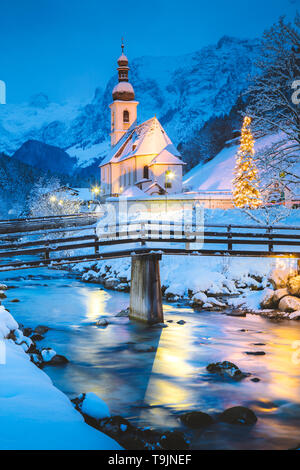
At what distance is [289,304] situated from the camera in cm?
1864

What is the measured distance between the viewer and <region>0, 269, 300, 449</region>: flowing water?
9.20 meters

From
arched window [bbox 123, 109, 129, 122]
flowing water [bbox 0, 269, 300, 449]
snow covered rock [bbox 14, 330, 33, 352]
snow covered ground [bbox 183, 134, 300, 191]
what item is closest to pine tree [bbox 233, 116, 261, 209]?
flowing water [bbox 0, 269, 300, 449]

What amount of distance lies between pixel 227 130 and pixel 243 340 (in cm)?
9489

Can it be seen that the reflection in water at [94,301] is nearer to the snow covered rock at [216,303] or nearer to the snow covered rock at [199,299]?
the snow covered rock at [199,299]

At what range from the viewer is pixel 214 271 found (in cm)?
2523

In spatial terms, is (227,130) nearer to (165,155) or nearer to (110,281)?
(165,155)

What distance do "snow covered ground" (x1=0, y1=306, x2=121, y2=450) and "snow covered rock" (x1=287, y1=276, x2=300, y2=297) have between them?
12550 mm

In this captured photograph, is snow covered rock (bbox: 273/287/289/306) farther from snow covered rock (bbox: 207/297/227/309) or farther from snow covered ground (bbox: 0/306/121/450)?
snow covered ground (bbox: 0/306/121/450)

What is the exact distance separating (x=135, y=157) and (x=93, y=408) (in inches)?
2420

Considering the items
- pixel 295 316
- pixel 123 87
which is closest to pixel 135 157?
pixel 123 87

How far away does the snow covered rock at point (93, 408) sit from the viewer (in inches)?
337

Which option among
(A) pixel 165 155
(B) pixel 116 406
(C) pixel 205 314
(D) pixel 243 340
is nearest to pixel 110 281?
(C) pixel 205 314

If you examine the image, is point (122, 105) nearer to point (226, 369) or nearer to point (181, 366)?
point (181, 366)

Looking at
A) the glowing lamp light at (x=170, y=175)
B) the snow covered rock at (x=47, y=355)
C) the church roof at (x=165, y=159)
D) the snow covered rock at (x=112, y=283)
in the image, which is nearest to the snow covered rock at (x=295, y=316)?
the snow covered rock at (x=47, y=355)
